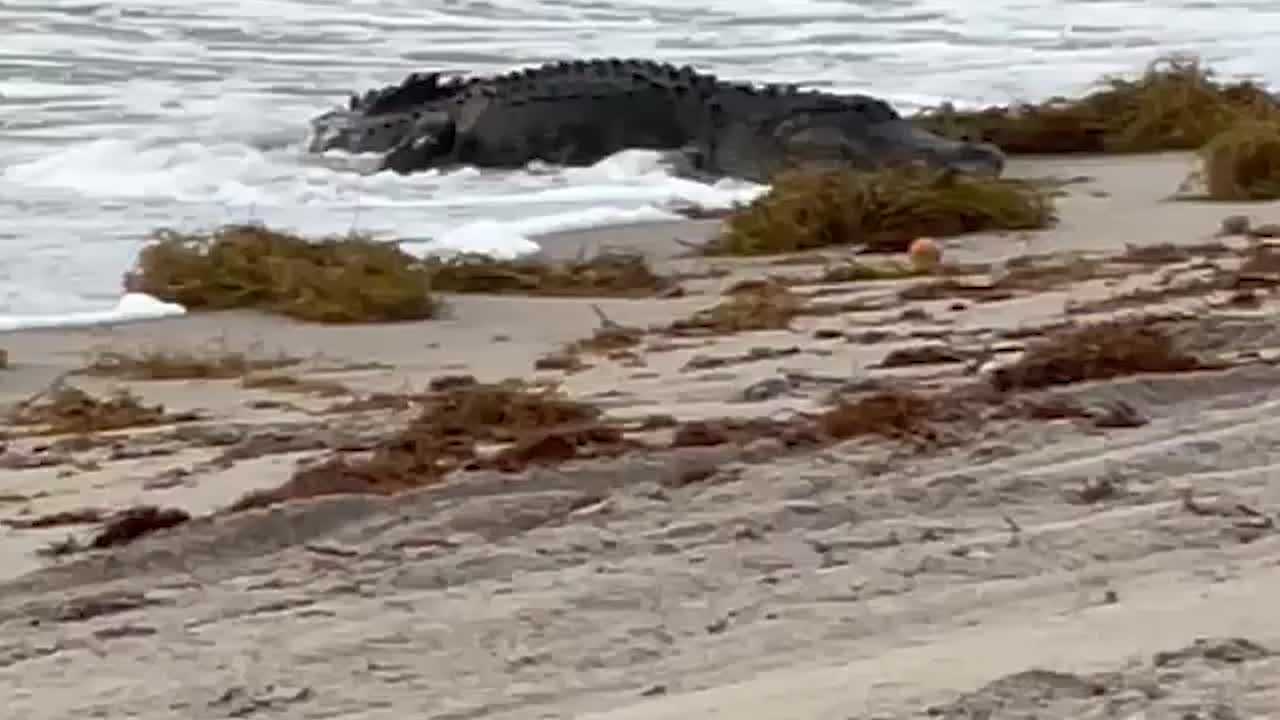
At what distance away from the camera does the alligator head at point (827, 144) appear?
1182cm

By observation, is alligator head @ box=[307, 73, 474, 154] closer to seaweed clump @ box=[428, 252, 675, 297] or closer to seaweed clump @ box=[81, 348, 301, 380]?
seaweed clump @ box=[428, 252, 675, 297]

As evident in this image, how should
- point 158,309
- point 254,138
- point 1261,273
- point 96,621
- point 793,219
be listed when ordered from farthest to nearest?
point 254,138 < point 793,219 < point 158,309 < point 1261,273 < point 96,621

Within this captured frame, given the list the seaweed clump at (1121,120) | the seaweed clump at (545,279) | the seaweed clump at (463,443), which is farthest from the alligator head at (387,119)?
the seaweed clump at (463,443)

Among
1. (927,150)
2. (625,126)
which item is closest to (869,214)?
(927,150)

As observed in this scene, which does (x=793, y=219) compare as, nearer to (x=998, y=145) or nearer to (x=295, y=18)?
(x=998, y=145)

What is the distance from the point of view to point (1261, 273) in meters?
7.34

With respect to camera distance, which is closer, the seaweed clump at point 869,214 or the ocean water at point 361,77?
the seaweed clump at point 869,214

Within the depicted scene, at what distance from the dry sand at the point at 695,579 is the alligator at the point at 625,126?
656 centimetres

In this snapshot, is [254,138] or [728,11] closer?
[254,138]

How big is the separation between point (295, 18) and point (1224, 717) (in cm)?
1668

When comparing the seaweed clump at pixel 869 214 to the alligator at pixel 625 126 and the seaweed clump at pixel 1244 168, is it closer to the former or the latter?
the seaweed clump at pixel 1244 168

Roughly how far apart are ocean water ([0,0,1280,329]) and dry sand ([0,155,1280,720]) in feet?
11.6

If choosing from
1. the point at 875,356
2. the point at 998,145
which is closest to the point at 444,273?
the point at 875,356

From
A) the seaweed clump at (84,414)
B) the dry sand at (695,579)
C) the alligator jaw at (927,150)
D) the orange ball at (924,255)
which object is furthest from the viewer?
the alligator jaw at (927,150)
